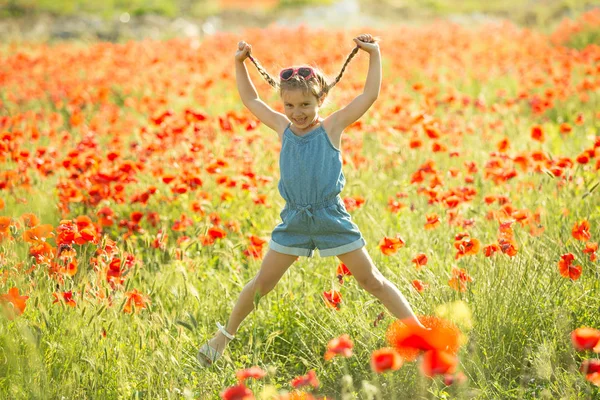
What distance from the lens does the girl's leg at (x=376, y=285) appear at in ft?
8.66

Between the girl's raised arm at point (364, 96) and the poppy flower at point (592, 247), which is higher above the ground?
the girl's raised arm at point (364, 96)

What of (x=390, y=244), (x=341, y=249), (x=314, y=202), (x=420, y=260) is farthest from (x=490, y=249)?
(x=314, y=202)

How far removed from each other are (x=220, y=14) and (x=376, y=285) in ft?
59.8

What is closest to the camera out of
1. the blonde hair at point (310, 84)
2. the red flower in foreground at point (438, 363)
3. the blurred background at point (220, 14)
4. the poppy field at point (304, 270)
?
the red flower in foreground at point (438, 363)

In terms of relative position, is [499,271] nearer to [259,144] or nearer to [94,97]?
[259,144]

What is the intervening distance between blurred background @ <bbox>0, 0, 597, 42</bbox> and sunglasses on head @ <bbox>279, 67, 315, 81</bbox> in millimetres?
11906

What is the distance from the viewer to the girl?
2.62 m

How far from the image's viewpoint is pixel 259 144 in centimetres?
524

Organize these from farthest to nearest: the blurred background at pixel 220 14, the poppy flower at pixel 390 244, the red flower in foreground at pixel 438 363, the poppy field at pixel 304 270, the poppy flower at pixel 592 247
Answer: the blurred background at pixel 220 14 → the poppy flower at pixel 390 244 → the poppy flower at pixel 592 247 → the poppy field at pixel 304 270 → the red flower in foreground at pixel 438 363

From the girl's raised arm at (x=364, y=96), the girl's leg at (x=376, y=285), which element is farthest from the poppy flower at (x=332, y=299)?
the girl's raised arm at (x=364, y=96)

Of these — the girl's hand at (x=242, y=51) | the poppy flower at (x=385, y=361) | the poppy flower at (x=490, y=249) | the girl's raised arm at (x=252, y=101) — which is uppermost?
the girl's hand at (x=242, y=51)

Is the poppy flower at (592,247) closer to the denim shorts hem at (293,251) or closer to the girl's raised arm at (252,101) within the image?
the denim shorts hem at (293,251)

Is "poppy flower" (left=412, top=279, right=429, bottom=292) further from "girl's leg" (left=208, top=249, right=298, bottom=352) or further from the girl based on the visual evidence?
"girl's leg" (left=208, top=249, right=298, bottom=352)

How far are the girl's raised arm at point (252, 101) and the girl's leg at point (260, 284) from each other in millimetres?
497
